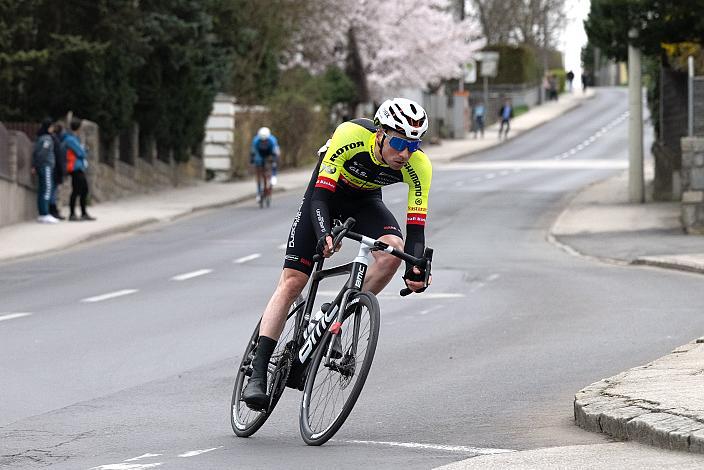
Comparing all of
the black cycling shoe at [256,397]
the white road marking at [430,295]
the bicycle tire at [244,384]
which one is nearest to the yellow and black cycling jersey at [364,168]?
the bicycle tire at [244,384]

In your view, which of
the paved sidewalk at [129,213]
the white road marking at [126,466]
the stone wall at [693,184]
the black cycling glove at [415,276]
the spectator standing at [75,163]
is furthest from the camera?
the spectator standing at [75,163]

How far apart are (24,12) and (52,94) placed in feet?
6.32

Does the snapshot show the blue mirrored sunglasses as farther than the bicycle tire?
No

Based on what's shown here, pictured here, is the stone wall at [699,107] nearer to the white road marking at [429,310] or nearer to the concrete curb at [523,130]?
the white road marking at [429,310]

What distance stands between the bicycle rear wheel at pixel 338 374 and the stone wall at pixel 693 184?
60.9 ft

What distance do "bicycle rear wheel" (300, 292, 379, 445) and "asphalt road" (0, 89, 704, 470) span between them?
0.15 metres

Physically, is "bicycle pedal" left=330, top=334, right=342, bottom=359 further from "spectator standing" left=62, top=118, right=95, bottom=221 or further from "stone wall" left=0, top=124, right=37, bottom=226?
"spectator standing" left=62, top=118, right=95, bottom=221

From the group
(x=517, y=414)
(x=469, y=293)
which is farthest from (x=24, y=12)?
(x=517, y=414)

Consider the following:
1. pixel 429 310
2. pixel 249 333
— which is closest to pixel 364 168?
pixel 249 333

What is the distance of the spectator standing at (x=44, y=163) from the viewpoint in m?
28.8

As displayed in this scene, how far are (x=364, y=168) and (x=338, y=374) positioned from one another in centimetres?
110

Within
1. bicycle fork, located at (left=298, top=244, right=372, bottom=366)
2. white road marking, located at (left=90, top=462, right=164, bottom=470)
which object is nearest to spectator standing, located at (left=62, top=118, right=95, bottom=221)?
bicycle fork, located at (left=298, top=244, right=372, bottom=366)

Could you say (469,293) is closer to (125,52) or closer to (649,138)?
(125,52)

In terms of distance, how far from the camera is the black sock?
27.5 ft
